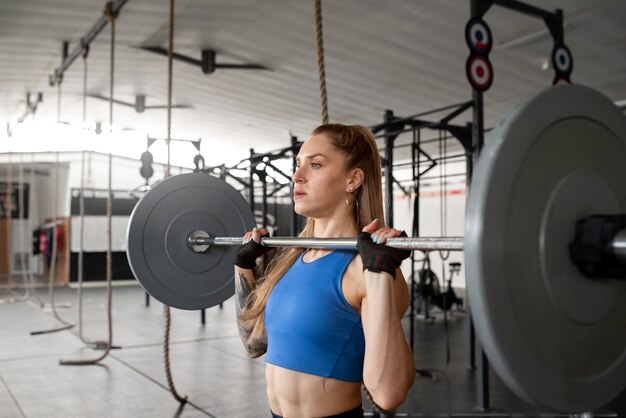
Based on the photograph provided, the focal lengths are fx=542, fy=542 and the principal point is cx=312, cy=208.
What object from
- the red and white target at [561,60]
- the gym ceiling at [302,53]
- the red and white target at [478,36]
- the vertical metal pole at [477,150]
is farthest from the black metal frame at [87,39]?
the red and white target at [561,60]

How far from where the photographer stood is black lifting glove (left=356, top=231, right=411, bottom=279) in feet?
2.69

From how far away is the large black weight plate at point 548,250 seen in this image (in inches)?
22.2

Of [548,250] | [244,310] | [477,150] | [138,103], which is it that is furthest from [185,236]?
[138,103]

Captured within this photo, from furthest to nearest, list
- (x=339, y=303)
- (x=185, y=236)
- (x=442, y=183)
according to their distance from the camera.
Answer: (x=442, y=183), (x=185, y=236), (x=339, y=303)

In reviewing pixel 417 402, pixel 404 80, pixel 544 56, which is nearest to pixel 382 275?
pixel 417 402

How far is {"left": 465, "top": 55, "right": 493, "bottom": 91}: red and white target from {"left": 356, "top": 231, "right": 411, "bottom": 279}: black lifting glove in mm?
2062

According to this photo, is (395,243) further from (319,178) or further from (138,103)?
(138,103)

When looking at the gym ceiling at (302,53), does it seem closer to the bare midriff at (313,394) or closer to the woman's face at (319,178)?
the woman's face at (319,178)

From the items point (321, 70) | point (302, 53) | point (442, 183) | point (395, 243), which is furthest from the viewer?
point (442, 183)

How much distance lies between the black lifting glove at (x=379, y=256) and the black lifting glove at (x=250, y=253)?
0.38 metres

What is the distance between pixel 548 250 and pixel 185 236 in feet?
3.20

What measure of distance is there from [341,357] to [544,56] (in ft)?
12.4

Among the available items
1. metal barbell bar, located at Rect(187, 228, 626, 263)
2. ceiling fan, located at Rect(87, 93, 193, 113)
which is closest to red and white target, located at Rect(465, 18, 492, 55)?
metal barbell bar, located at Rect(187, 228, 626, 263)

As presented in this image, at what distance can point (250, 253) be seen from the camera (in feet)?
3.87
